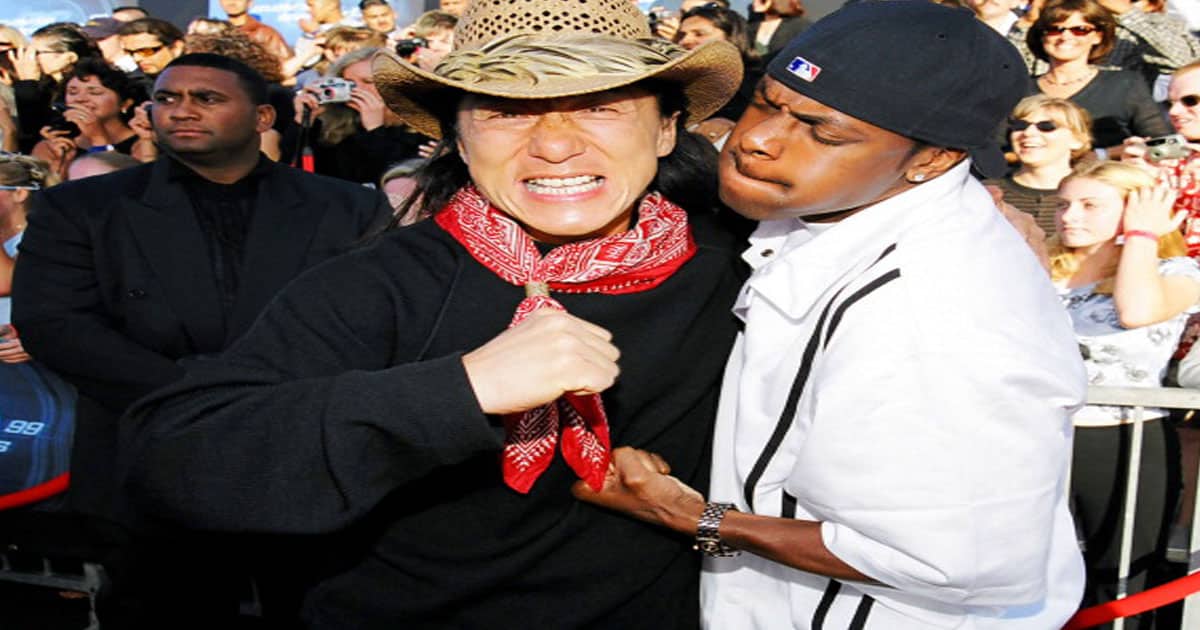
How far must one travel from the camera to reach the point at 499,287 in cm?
190

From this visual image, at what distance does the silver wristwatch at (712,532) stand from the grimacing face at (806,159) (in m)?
0.48

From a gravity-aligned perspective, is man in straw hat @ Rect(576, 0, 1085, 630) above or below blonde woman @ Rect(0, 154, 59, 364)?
above

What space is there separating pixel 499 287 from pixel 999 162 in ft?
4.09

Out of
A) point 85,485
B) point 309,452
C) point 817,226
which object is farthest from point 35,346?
point 817,226

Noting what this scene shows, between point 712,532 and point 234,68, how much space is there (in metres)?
3.42

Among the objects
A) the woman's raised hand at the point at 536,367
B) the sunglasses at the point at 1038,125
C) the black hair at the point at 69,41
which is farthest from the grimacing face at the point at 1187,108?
the black hair at the point at 69,41

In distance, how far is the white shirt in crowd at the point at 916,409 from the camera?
1.48 meters

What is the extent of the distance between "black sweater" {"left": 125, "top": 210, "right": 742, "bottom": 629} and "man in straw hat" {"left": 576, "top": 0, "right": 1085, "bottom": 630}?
162mm

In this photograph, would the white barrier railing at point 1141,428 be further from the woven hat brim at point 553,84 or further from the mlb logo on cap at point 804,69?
the mlb logo on cap at point 804,69

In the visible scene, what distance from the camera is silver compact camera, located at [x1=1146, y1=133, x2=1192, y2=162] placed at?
→ 4.34 m

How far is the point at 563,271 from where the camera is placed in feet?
6.28

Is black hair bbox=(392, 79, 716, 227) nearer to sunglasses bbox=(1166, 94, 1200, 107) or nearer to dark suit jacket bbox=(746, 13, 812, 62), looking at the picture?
sunglasses bbox=(1166, 94, 1200, 107)

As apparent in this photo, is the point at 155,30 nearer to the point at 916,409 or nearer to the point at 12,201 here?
the point at 12,201

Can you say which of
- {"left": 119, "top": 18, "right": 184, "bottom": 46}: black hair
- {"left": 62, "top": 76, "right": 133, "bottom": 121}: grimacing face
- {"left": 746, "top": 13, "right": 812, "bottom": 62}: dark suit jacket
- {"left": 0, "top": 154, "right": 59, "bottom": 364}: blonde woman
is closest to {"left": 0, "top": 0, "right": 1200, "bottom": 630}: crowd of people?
{"left": 0, "top": 154, "right": 59, "bottom": 364}: blonde woman
